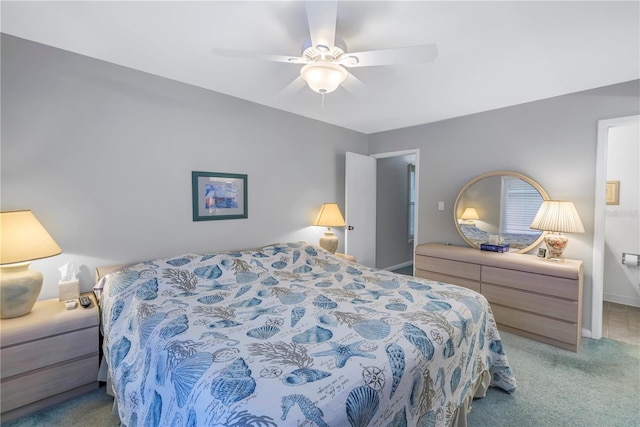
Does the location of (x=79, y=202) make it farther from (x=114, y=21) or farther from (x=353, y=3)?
(x=353, y=3)

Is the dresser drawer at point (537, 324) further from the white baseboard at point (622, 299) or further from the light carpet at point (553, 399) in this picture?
the white baseboard at point (622, 299)

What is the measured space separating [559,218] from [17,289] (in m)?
4.20

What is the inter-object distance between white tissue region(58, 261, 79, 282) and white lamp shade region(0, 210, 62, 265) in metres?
0.26

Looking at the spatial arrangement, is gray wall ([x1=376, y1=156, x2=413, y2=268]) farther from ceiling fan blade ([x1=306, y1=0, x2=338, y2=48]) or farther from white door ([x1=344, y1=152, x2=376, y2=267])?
ceiling fan blade ([x1=306, y1=0, x2=338, y2=48])

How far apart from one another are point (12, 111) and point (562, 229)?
4.42 m

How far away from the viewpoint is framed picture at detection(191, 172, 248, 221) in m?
2.68

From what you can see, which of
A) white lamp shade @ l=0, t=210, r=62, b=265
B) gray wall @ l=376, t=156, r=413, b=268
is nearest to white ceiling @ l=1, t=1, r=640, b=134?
white lamp shade @ l=0, t=210, r=62, b=265

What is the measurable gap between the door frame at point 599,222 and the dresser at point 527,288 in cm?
24

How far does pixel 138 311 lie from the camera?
5.36 feet

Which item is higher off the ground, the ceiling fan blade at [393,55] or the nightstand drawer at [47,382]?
the ceiling fan blade at [393,55]

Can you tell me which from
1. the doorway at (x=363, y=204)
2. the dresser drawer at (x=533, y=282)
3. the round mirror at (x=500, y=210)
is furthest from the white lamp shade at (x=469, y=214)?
the dresser drawer at (x=533, y=282)

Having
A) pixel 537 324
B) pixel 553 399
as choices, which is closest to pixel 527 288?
pixel 537 324

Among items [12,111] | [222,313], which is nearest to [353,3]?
[222,313]

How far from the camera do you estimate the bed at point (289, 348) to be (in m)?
0.98
